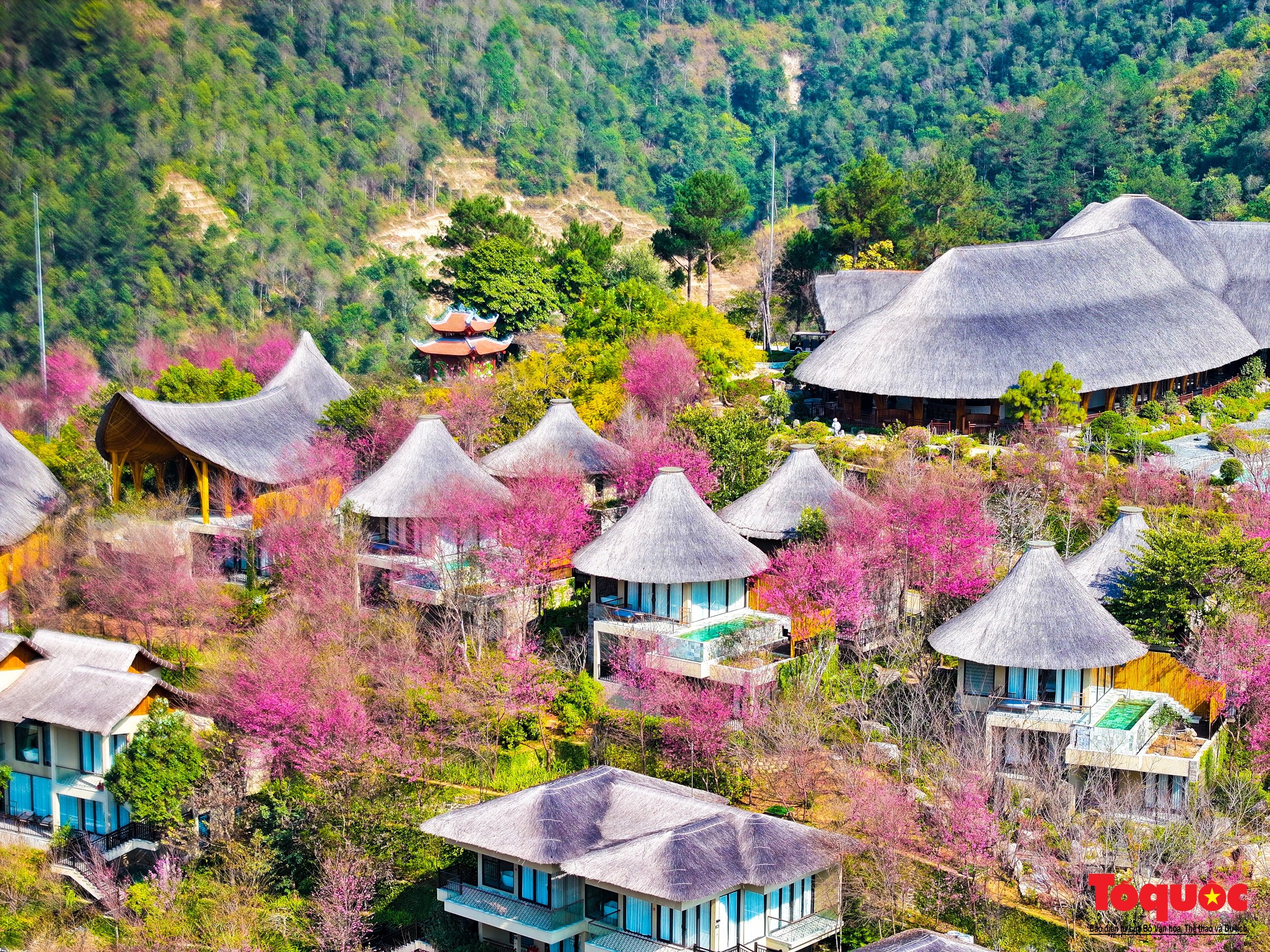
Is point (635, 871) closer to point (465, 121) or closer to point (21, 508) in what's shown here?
point (21, 508)

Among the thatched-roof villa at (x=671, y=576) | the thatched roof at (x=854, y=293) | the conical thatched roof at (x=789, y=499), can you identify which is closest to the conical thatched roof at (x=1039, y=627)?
the thatched-roof villa at (x=671, y=576)

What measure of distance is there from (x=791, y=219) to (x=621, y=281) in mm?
38221

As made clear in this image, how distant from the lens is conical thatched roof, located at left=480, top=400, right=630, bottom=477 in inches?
1571

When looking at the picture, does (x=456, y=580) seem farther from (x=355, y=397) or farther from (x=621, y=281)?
(x=621, y=281)

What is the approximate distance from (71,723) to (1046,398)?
2281cm

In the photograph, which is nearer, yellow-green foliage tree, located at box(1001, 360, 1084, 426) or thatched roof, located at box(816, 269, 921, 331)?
yellow-green foliage tree, located at box(1001, 360, 1084, 426)

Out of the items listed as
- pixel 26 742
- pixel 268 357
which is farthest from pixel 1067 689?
pixel 268 357

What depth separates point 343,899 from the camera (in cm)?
2834

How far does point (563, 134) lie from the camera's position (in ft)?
331

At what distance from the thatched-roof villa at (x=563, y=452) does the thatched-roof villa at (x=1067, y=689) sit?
11.1 metres

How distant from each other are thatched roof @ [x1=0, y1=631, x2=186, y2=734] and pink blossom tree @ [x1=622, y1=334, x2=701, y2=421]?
50.2 feet

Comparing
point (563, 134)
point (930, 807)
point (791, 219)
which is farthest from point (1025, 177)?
point (930, 807)

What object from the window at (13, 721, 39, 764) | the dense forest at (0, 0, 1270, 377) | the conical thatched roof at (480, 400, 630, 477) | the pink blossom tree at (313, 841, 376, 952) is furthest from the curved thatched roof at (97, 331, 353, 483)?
the dense forest at (0, 0, 1270, 377)

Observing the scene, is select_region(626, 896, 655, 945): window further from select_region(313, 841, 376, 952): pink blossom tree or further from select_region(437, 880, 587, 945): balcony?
select_region(313, 841, 376, 952): pink blossom tree
